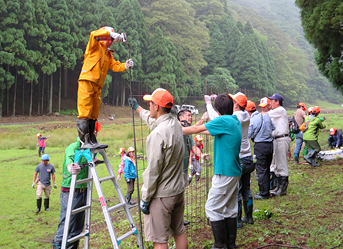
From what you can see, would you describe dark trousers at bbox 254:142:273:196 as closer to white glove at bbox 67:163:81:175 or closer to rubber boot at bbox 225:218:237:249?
rubber boot at bbox 225:218:237:249

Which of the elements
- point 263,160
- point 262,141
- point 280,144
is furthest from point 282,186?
point 262,141

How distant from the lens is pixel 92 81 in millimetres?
4070

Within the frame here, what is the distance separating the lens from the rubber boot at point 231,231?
4.08m

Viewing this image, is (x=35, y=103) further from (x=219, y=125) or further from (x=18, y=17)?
(x=219, y=125)

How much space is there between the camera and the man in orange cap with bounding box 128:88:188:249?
317 centimetres

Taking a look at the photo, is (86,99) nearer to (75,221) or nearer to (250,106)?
(75,221)

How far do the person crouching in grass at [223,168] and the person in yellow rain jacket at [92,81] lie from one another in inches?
50.8

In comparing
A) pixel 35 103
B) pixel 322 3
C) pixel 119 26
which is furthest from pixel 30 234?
pixel 119 26

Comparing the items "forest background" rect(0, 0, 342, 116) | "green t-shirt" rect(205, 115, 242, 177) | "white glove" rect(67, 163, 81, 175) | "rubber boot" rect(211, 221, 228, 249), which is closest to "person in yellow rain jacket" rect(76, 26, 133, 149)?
"white glove" rect(67, 163, 81, 175)

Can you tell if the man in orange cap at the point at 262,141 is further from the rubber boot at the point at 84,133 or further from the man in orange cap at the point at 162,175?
the rubber boot at the point at 84,133

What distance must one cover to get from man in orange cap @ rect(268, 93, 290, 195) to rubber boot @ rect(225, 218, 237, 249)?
3.22m

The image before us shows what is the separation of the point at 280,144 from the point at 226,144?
3.81 m

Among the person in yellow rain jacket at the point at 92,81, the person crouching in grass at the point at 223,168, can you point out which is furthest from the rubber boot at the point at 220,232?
the person in yellow rain jacket at the point at 92,81

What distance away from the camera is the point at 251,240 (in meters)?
4.60
